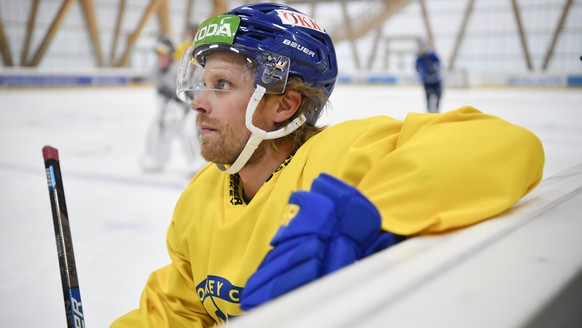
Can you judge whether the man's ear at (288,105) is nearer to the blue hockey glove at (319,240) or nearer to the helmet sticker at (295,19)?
the helmet sticker at (295,19)

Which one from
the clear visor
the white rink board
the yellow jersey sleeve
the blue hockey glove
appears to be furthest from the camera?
the clear visor

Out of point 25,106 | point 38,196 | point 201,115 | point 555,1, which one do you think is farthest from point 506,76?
point 201,115

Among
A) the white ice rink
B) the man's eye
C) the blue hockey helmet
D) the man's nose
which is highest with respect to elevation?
the blue hockey helmet

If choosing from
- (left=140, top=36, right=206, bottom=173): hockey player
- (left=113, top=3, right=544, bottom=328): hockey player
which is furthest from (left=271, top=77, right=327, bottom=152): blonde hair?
(left=140, top=36, right=206, bottom=173): hockey player

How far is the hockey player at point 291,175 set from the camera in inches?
36.4

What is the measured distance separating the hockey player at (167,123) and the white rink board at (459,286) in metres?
4.77

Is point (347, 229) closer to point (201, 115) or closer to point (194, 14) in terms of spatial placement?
point (201, 115)

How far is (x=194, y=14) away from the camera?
26.5 metres

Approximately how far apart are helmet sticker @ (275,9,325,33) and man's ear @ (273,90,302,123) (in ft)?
0.62

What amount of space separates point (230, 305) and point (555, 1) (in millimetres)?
23799

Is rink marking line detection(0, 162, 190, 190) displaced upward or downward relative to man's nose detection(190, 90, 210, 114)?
downward

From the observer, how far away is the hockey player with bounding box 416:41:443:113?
10633 mm

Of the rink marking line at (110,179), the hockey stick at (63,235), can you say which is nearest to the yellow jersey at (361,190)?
the hockey stick at (63,235)

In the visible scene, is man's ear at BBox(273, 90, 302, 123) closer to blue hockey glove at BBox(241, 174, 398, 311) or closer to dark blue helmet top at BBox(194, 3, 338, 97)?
dark blue helmet top at BBox(194, 3, 338, 97)
